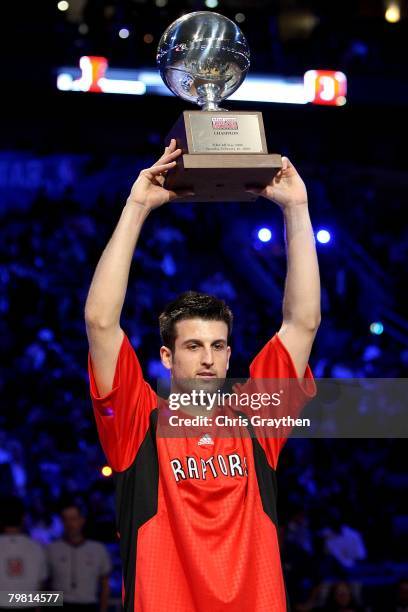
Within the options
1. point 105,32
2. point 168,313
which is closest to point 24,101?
point 105,32

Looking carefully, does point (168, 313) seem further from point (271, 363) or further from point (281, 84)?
point (281, 84)

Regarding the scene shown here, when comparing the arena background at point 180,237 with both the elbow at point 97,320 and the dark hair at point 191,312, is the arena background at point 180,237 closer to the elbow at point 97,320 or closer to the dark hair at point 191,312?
the dark hair at point 191,312

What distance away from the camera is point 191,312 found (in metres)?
2.30

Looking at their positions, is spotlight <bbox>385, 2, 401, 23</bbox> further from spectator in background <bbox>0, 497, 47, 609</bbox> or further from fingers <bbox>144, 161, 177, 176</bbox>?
fingers <bbox>144, 161, 177, 176</bbox>

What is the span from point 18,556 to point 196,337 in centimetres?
292

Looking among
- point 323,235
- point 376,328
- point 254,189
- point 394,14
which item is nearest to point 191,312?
point 254,189

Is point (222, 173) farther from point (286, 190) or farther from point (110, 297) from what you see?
point (110, 297)

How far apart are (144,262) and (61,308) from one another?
77 cm

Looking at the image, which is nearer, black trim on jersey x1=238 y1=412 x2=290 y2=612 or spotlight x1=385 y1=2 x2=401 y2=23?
black trim on jersey x1=238 y1=412 x2=290 y2=612

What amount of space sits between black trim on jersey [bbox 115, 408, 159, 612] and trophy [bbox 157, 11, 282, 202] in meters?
0.63

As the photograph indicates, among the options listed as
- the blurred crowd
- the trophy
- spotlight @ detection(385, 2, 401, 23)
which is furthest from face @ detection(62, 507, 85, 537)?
spotlight @ detection(385, 2, 401, 23)

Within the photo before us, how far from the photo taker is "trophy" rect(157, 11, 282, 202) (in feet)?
7.28

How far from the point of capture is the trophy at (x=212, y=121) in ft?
7.28

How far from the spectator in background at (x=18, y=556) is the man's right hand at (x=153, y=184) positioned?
2.93m
